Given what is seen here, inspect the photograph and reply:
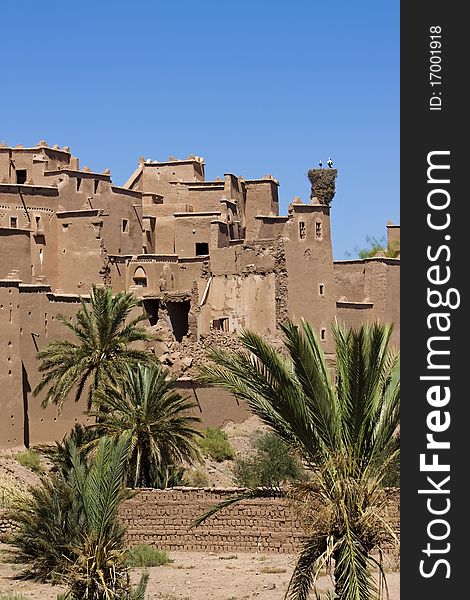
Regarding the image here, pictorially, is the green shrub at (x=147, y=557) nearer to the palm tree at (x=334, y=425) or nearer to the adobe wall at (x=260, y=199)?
the palm tree at (x=334, y=425)

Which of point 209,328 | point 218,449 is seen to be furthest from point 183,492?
point 209,328

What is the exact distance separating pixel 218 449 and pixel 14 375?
5554 mm

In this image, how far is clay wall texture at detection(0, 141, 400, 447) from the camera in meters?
37.0

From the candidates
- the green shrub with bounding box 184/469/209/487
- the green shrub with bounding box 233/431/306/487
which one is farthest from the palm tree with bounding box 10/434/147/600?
the green shrub with bounding box 184/469/209/487

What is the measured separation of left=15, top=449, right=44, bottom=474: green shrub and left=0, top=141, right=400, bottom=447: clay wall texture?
574cm

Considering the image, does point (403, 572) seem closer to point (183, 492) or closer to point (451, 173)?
point (451, 173)

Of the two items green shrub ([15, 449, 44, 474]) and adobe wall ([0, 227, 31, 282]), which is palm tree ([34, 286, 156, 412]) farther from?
adobe wall ([0, 227, 31, 282])

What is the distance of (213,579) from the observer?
720 inches

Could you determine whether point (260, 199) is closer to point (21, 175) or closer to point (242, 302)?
point (21, 175)

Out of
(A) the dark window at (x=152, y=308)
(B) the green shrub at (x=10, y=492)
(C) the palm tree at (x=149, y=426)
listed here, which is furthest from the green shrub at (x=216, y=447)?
(A) the dark window at (x=152, y=308)

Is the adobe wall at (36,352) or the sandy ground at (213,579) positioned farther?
the adobe wall at (36,352)

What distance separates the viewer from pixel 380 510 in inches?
482

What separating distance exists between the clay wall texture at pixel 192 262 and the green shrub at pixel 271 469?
4.24 metres

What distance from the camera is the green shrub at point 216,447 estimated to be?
30.3m
